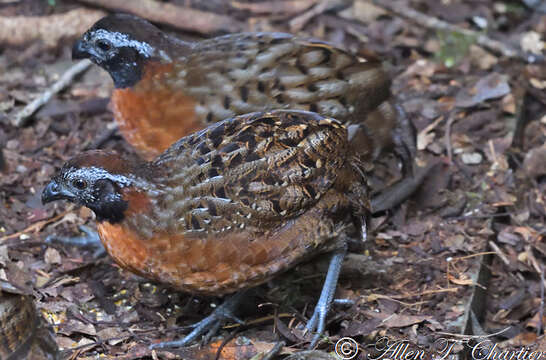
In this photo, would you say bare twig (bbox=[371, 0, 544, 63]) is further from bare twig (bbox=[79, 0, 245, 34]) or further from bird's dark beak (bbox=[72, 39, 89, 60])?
bird's dark beak (bbox=[72, 39, 89, 60])

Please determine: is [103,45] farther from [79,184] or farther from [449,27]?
[449,27]

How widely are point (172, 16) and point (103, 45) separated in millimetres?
2074

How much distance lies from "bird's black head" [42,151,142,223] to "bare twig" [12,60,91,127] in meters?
2.44

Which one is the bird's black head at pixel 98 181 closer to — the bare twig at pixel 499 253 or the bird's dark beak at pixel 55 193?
the bird's dark beak at pixel 55 193

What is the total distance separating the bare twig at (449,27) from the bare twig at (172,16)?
167cm

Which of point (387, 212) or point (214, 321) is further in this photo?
point (387, 212)

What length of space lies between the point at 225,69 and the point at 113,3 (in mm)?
2676

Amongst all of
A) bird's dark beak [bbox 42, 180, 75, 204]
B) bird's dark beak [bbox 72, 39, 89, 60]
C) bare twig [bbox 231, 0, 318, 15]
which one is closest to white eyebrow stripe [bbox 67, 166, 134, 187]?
bird's dark beak [bbox 42, 180, 75, 204]

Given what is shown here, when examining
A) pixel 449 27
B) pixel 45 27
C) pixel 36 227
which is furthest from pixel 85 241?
pixel 449 27

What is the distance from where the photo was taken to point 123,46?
584 cm

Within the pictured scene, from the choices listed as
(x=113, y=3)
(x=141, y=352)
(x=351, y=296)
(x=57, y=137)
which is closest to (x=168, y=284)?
(x=141, y=352)

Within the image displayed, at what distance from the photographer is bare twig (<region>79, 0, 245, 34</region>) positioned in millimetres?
7801

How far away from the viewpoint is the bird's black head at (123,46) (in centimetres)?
582

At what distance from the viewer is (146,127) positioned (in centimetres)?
570
